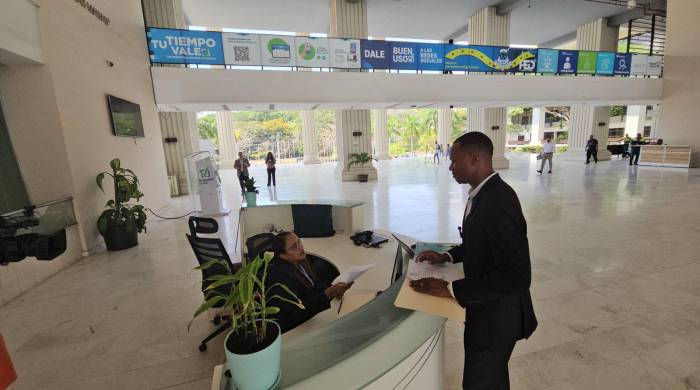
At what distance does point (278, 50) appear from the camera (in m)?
8.74

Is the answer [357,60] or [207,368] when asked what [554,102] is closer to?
[357,60]

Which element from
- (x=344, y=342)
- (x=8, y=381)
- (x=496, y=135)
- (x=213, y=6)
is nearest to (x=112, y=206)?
(x=8, y=381)

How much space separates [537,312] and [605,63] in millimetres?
13433

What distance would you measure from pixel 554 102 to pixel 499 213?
13.4 metres

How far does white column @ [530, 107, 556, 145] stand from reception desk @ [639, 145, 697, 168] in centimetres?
2329

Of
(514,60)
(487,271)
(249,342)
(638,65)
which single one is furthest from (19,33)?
(638,65)

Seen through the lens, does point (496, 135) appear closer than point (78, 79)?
No

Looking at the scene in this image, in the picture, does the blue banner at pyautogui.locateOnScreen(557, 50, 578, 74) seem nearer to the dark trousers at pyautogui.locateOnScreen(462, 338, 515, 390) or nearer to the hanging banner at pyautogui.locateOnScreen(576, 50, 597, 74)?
the hanging banner at pyautogui.locateOnScreen(576, 50, 597, 74)

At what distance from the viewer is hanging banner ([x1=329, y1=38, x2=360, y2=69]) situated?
30.7ft

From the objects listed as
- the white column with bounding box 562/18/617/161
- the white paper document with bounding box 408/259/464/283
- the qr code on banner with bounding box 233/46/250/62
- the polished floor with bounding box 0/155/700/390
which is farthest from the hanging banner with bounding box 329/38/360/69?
the white column with bounding box 562/18/617/161

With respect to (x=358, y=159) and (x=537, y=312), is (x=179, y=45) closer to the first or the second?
(x=358, y=159)

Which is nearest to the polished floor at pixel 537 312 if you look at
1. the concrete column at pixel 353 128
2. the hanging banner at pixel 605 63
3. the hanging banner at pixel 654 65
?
the concrete column at pixel 353 128

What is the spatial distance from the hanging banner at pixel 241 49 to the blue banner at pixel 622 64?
13309 mm

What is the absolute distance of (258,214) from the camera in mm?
3723
